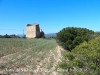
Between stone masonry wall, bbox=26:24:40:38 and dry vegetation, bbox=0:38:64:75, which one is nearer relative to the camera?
dry vegetation, bbox=0:38:64:75

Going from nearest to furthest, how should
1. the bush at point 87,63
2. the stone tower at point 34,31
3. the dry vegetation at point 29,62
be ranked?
the bush at point 87,63, the dry vegetation at point 29,62, the stone tower at point 34,31

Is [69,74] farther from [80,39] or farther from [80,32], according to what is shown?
[80,32]

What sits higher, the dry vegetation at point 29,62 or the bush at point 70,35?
the bush at point 70,35

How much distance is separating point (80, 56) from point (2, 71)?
15.3ft

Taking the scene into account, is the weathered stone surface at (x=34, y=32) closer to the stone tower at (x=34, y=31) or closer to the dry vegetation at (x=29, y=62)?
the stone tower at (x=34, y=31)

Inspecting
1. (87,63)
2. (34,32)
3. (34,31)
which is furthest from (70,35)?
(34,31)

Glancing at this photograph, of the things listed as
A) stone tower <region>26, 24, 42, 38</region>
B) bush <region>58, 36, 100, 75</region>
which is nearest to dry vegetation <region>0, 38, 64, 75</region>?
bush <region>58, 36, 100, 75</region>

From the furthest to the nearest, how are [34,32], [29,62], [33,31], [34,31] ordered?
[33,31]
[34,31]
[34,32]
[29,62]

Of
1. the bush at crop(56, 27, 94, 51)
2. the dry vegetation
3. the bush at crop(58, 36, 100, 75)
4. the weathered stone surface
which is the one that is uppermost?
the weathered stone surface

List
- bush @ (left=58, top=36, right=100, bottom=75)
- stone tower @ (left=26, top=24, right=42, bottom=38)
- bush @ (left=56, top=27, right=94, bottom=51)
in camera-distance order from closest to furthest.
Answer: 1. bush @ (left=58, top=36, right=100, bottom=75)
2. bush @ (left=56, top=27, right=94, bottom=51)
3. stone tower @ (left=26, top=24, right=42, bottom=38)

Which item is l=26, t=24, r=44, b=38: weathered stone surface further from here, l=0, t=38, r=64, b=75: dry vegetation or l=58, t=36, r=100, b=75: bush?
l=58, t=36, r=100, b=75: bush

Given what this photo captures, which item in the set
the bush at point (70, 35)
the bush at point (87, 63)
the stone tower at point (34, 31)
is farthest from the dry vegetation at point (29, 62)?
the stone tower at point (34, 31)

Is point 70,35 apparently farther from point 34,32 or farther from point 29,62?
point 34,32

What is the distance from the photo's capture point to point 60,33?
26000 millimetres
